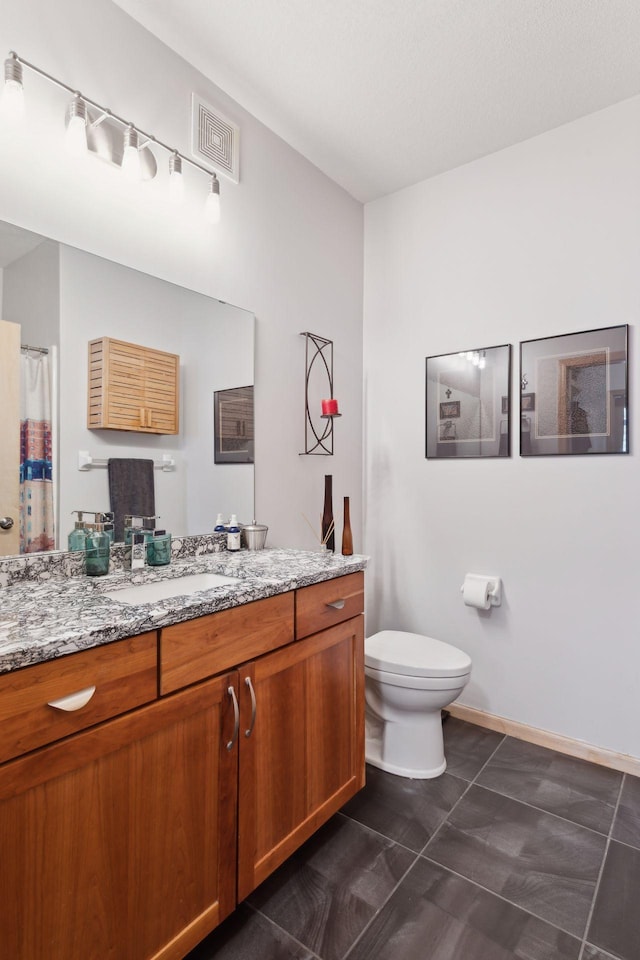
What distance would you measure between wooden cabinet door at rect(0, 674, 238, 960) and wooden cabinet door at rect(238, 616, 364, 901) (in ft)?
0.19

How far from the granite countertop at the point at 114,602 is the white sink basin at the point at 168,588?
0.02m

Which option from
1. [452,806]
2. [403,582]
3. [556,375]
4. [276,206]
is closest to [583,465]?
[556,375]

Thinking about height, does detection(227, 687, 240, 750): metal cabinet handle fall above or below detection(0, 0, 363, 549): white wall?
below

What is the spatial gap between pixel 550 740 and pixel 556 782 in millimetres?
265

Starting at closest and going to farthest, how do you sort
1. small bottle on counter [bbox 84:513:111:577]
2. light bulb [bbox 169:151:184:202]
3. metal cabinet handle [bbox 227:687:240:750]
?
metal cabinet handle [bbox 227:687:240:750], small bottle on counter [bbox 84:513:111:577], light bulb [bbox 169:151:184:202]

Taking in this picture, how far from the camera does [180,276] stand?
5.99 feet

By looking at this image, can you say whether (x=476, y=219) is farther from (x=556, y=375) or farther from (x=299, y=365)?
(x=299, y=365)

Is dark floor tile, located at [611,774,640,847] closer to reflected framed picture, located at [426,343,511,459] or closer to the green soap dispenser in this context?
reflected framed picture, located at [426,343,511,459]

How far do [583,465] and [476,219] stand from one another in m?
1.31

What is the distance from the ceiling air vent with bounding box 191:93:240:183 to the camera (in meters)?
1.84

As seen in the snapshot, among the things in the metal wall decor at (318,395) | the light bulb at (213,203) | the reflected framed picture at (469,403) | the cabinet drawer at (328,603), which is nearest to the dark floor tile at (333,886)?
the cabinet drawer at (328,603)

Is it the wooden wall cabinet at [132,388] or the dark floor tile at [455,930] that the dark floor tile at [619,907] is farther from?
the wooden wall cabinet at [132,388]

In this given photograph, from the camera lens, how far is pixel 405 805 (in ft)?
5.88

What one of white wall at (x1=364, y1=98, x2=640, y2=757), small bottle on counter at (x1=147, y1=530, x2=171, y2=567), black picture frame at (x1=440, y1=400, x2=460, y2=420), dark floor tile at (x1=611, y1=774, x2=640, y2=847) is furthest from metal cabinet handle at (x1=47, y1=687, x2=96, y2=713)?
black picture frame at (x1=440, y1=400, x2=460, y2=420)
